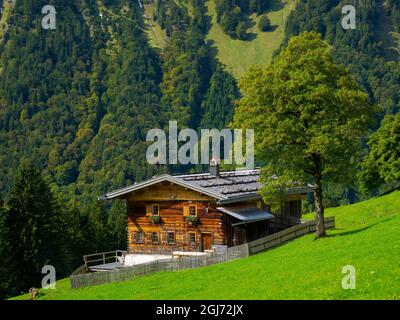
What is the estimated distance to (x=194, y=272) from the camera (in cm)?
4212

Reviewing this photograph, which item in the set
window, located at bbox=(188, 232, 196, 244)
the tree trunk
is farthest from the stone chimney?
the tree trunk

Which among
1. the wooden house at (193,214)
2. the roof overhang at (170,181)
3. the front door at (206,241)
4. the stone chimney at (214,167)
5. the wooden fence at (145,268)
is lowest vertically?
the wooden fence at (145,268)

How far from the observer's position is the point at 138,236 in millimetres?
56188

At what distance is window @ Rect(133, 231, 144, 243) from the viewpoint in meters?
56.0

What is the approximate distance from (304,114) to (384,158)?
144 ft

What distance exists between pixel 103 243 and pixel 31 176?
25.9m

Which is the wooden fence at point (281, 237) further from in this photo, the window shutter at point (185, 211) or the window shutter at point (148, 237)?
the window shutter at point (148, 237)

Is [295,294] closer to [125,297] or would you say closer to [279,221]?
[125,297]

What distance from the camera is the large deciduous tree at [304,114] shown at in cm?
4212

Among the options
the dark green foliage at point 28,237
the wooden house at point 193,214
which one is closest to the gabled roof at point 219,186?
the wooden house at point 193,214

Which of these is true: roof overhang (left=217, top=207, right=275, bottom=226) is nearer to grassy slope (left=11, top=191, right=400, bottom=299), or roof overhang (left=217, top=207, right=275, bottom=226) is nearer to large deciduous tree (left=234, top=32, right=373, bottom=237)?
grassy slope (left=11, top=191, right=400, bottom=299)

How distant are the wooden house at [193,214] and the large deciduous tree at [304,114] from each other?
323 inches

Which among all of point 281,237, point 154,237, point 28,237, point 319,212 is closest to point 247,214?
point 281,237

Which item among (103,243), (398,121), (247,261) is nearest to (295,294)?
(247,261)
